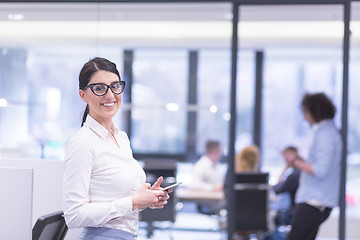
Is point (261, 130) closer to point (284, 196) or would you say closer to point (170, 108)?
point (284, 196)

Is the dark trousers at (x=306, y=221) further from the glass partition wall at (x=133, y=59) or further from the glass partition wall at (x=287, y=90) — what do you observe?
the glass partition wall at (x=287, y=90)

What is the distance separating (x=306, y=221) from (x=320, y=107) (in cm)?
94

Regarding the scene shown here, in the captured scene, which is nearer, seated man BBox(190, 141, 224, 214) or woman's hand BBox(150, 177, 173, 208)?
woman's hand BBox(150, 177, 173, 208)

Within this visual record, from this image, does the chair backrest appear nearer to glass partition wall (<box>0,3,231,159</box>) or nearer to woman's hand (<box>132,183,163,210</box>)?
glass partition wall (<box>0,3,231,159</box>)

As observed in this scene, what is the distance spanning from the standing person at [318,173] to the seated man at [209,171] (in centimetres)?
210

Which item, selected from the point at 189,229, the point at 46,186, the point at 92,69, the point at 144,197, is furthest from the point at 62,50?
the point at 189,229

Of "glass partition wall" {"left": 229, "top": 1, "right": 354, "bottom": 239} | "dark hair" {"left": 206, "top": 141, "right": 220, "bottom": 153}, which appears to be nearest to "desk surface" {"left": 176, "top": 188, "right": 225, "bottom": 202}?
"dark hair" {"left": 206, "top": 141, "right": 220, "bottom": 153}

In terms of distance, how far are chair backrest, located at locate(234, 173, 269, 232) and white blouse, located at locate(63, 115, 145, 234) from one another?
10.7 ft

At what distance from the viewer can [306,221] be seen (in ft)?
13.1

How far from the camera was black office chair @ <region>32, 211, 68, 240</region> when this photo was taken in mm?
2155

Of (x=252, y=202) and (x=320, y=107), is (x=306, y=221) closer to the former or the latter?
(x=320, y=107)

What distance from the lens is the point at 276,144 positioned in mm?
9312

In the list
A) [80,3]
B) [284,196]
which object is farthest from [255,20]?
[284,196]

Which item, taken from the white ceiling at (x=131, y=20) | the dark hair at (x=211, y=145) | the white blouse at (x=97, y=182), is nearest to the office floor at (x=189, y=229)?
the dark hair at (x=211, y=145)
